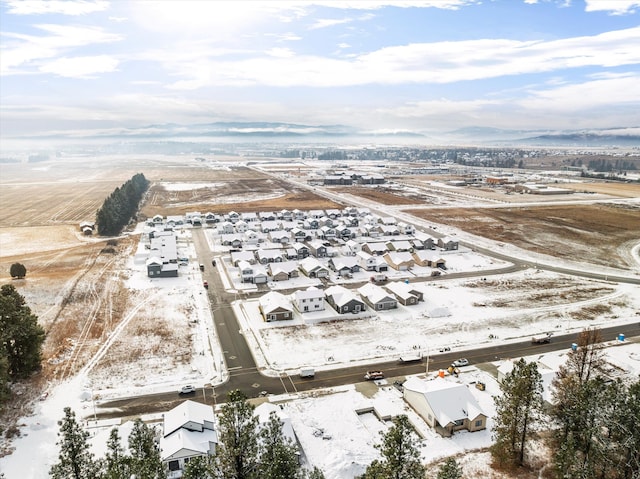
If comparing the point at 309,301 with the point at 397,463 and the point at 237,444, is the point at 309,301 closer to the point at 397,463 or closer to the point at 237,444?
the point at 237,444

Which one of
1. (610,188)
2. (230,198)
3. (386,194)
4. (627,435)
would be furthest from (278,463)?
(610,188)

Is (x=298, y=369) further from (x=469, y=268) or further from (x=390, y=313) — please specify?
(x=469, y=268)

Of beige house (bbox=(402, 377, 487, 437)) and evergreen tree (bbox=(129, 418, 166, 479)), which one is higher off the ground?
evergreen tree (bbox=(129, 418, 166, 479))

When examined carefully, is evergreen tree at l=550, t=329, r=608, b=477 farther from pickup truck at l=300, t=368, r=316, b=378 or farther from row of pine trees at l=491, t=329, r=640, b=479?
pickup truck at l=300, t=368, r=316, b=378

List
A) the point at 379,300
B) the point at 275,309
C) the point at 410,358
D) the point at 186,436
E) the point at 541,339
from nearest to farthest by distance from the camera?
the point at 186,436 < the point at 410,358 < the point at 541,339 < the point at 275,309 < the point at 379,300

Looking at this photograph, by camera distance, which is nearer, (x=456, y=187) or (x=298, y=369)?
(x=298, y=369)

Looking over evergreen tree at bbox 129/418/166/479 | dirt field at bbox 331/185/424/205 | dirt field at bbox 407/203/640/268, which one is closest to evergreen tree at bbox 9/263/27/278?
evergreen tree at bbox 129/418/166/479

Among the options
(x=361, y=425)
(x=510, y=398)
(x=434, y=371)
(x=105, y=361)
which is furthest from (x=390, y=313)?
(x=105, y=361)
